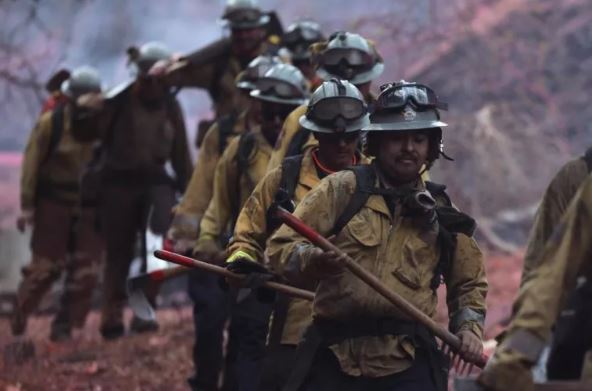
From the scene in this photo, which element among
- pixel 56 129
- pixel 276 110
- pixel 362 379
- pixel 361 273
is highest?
pixel 56 129

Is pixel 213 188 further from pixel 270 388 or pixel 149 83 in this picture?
pixel 149 83

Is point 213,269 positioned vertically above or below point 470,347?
above

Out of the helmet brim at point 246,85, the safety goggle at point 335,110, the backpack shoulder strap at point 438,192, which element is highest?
the helmet brim at point 246,85

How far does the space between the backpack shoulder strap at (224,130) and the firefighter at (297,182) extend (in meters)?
2.34

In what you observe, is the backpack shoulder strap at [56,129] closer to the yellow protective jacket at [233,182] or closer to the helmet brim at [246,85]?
the helmet brim at [246,85]

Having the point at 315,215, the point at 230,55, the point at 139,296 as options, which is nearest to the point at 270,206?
the point at 315,215

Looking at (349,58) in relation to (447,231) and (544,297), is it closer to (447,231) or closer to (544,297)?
(447,231)

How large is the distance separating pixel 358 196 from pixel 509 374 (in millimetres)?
1648

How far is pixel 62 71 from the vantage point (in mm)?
15914

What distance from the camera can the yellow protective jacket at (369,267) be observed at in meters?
6.48

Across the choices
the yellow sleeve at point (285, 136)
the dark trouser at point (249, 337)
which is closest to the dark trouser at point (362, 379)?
the yellow sleeve at point (285, 136)

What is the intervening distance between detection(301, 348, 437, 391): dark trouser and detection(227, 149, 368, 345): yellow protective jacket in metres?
0.98

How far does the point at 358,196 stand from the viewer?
259 inches

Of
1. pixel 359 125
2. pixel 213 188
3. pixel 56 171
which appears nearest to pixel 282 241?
pixel 359 125
